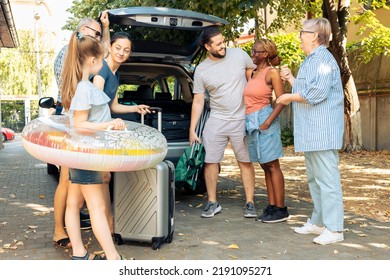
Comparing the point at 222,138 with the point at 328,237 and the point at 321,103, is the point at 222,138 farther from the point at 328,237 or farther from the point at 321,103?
the point at 328,237

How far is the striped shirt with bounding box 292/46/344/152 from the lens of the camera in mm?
4363

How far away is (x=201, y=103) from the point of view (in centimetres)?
554

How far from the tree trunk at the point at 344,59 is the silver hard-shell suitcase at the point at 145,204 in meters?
8.63

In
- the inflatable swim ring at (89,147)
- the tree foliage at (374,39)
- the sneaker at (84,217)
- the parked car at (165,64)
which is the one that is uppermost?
the tree foliage at (374,39)

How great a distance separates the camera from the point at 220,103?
5410 mm

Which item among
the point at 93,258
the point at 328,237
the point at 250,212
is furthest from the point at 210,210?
the point at 93,258

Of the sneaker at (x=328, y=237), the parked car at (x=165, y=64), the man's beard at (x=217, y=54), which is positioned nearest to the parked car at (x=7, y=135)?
the parked car at (x=165, y=64)

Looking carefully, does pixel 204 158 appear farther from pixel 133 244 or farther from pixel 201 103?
pixel 133 244

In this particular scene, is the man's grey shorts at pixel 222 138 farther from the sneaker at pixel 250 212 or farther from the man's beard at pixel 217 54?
the man's beard at pixel 217 54

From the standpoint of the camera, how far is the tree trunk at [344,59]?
11797 millimetres

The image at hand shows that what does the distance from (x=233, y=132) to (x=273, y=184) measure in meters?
0.69

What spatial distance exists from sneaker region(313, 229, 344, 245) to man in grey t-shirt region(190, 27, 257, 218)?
113 centimetres

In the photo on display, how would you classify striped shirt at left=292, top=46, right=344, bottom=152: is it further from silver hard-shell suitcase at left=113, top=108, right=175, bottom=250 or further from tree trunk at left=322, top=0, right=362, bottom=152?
tree trunk at left=322, top=0, right=362, bottom=152

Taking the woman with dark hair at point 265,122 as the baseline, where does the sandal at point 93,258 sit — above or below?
below
